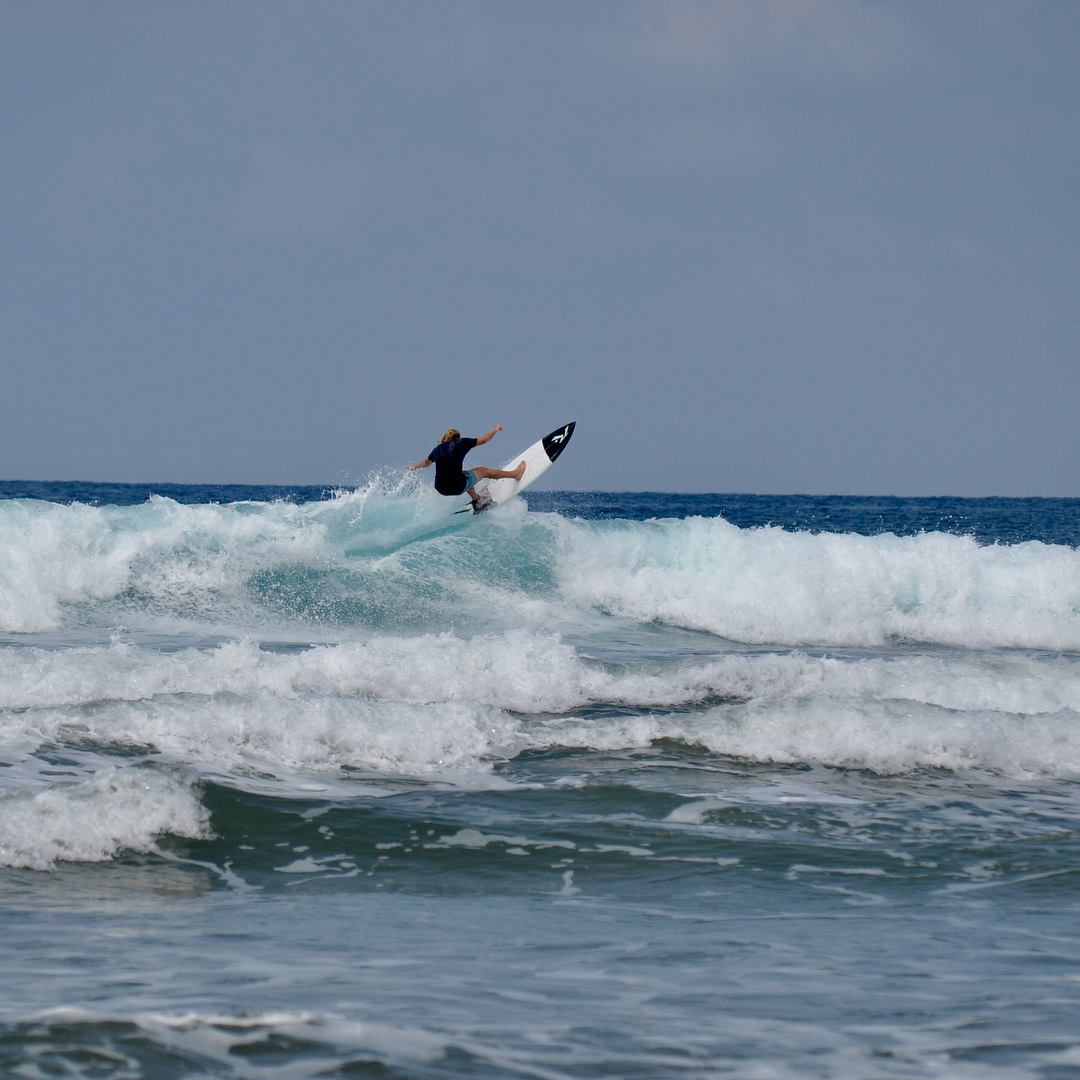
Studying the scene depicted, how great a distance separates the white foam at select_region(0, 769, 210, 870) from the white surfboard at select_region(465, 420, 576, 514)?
12.8 metres

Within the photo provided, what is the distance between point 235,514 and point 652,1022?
60.6 feet

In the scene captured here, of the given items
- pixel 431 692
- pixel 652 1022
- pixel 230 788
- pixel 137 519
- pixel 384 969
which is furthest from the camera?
pixel 137 519

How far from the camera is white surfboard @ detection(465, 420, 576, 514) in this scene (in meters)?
20.1

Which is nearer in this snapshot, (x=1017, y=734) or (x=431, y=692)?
(x=1017, y=734)

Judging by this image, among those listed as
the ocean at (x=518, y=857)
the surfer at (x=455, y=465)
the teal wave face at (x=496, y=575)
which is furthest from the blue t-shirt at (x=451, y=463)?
the ocean at (x=518, y=857)

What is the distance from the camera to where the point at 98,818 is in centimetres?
696

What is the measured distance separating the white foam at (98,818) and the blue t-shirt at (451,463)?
10.4m

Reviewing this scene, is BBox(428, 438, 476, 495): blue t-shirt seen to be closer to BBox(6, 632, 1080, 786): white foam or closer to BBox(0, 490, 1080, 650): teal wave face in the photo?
BBox(0, 490, 1080, 650): teal wave face

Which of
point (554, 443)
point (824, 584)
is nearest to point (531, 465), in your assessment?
point (554, 443)

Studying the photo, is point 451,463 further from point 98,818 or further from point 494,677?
point 98,818

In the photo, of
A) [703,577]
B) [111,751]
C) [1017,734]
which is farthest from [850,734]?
[703,577]

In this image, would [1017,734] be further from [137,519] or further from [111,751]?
[137,519]

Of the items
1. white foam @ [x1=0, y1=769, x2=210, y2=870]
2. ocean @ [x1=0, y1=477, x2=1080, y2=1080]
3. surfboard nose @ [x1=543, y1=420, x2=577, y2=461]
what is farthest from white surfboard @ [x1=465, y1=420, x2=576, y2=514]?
white foam @ [x1=0, y1=769, x2=210, y2=870]

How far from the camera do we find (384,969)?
4.96 metres
